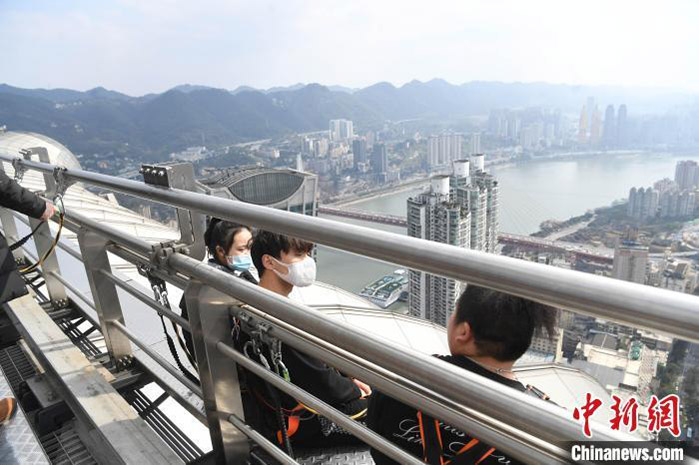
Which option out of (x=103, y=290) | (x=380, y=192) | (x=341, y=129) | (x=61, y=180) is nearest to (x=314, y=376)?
(x=103, y=290)

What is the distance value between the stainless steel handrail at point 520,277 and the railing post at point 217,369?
38 centimetres

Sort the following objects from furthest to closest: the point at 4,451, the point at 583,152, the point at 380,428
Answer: the point at 583,152 < the point at 4,451 < the point at 380,428

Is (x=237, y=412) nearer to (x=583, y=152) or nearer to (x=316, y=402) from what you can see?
(x=316, y=402)

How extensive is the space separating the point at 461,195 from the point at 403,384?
48.5 feet

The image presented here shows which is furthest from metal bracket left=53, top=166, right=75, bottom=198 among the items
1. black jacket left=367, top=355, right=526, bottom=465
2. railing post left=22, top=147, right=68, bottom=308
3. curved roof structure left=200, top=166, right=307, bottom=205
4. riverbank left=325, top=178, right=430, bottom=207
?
riverbank left=325, top=178, right=430, bottom=207

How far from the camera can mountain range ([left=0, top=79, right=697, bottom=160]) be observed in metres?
29.1

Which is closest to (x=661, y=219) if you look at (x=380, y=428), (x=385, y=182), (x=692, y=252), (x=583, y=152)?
(x=692, y=252)

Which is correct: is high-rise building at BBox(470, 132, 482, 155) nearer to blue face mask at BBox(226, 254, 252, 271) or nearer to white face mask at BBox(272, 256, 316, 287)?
blue face mask at BBox(226, 254, 252, 271)

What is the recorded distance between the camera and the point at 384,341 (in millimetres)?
793

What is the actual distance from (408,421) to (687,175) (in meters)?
24.9

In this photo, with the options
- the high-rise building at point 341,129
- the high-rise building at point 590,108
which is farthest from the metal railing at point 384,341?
the high-rise building at point 590,108

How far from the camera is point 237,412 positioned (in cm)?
138

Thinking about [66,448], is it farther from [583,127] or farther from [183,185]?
[583,127]

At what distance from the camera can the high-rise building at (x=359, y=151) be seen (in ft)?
107
